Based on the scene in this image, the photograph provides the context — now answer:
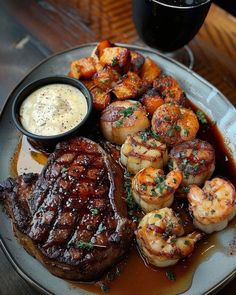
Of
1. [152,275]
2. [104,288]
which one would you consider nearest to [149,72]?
[152,275]

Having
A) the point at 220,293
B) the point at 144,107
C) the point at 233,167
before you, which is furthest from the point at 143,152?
the point at 220,293

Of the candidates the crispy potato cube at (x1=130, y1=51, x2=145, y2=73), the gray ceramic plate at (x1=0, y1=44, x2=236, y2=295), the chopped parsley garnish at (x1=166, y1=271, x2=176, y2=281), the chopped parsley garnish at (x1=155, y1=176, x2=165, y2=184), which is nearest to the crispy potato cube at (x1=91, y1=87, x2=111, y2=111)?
the crispy potato cube at (x1=130, y1=51, x2=145, y2=73)

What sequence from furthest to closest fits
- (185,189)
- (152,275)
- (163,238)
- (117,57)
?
(117,57)
(185,189)
(152,275)
(163,238)

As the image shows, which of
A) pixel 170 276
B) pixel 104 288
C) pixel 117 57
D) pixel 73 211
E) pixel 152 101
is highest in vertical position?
pixel 117 57

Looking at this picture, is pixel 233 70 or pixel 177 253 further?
pixel 233 70

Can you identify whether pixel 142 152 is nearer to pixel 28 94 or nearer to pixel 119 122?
pixel 119 122

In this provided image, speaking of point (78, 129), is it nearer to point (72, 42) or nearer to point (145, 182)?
point (145, 182)

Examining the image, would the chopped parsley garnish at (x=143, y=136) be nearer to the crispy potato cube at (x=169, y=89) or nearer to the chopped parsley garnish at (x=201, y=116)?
the crispy potato cube at (x=169, y=89)
